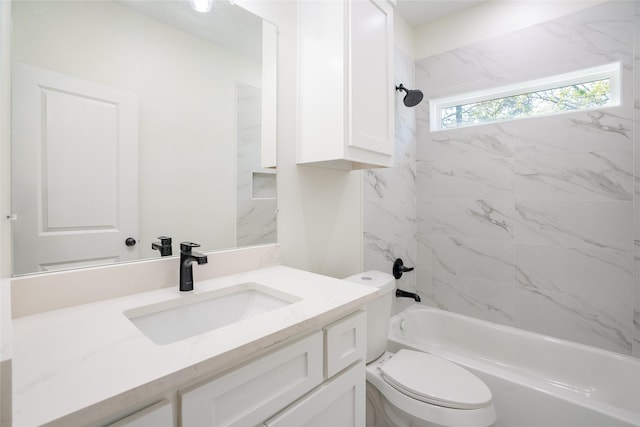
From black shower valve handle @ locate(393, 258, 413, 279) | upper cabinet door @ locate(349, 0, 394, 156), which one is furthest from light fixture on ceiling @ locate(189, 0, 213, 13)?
black shower valve handle @ locate(393, 258, 413, 279)

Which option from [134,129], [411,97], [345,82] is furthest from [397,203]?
[134,129]

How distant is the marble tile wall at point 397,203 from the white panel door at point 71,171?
131 cm

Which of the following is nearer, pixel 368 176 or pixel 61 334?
pixel 61 334

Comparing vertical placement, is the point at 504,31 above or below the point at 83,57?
above

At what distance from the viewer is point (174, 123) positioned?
3.42 ft

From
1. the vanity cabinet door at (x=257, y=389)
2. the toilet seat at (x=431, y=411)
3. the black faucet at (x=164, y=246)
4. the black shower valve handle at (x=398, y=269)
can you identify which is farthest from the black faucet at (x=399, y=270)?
the black faucet at (x=164, y=246)

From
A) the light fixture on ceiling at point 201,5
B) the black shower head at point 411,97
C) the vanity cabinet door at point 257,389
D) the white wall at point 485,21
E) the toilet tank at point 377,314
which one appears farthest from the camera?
the black shower head at point 411,97

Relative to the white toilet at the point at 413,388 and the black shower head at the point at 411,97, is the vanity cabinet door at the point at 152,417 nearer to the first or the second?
the white toilet at the point at 413,388

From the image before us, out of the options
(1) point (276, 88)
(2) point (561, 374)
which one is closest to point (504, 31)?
(1) point (276, 88)

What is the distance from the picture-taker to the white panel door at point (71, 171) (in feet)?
2.58

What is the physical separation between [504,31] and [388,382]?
92.1 inches

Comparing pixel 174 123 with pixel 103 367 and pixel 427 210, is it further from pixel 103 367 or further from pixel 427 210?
pixel 427 210

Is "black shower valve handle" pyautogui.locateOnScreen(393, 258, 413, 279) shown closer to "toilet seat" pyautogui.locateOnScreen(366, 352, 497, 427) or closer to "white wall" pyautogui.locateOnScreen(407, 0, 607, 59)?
"toilet seat" pyautogui.locateOnScreen(366, 352, 497, 427)

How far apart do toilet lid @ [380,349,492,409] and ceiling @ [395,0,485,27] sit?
2306mm
